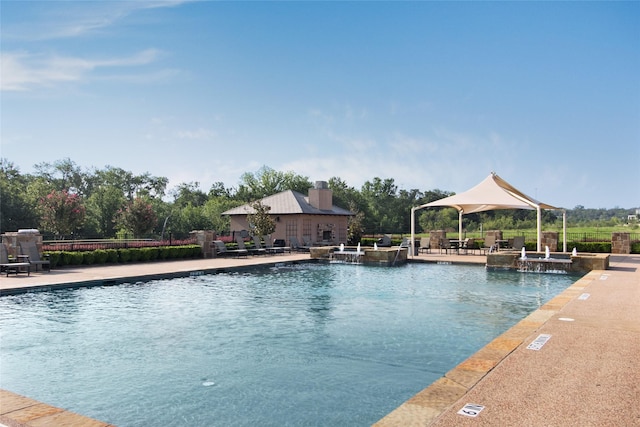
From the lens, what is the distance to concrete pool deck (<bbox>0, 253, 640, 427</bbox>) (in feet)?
11.8

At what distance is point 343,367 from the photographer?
19.4ft

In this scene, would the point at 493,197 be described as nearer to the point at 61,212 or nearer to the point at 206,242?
the point at 206,242

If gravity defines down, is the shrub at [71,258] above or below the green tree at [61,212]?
below

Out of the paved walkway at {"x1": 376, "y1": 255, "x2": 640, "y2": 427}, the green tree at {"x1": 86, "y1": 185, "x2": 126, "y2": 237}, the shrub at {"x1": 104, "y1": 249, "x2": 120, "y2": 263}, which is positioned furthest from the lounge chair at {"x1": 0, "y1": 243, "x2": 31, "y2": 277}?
the green tree at {"x1": 86, "y1": 185, "x2": 126, "y2": 237}

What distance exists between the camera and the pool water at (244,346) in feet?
15.7

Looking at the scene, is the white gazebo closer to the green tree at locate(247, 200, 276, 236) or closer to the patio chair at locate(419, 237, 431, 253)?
the patio chair at locate(419, 237, 431, 253)

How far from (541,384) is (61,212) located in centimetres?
2529

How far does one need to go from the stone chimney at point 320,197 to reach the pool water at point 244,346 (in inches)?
601

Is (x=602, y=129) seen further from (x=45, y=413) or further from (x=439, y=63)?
(x=45, y=413)

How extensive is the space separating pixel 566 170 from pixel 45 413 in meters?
34.3

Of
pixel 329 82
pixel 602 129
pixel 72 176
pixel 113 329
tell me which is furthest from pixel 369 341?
pixel 72 176

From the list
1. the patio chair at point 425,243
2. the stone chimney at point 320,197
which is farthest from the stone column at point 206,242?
the patio chair at point 425,243

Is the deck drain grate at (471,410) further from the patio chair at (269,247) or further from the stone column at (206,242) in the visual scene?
the patio chair at (269,247)

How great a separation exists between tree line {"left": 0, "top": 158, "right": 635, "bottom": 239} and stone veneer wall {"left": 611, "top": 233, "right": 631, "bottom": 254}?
1314 centimetres
